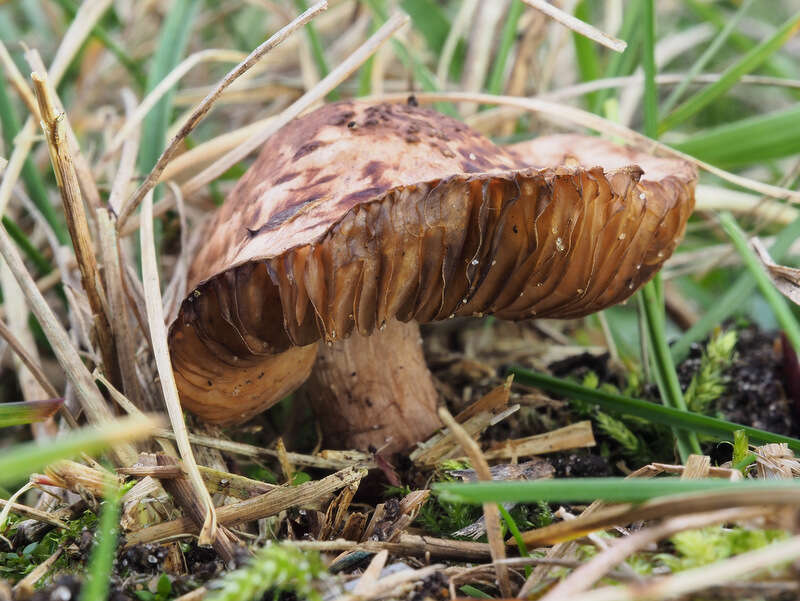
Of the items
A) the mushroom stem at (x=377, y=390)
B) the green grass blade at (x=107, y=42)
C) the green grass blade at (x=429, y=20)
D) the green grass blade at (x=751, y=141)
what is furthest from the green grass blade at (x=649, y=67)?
the green grass blade at (x=107, y=42)

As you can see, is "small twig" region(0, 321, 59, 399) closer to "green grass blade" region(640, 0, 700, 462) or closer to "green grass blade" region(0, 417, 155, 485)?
"green grass blade" region(0, 417, 155, 485)

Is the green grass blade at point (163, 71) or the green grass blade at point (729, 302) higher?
the green grass blade at point (163, 71)

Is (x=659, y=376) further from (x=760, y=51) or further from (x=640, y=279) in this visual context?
(x=760, y=51)

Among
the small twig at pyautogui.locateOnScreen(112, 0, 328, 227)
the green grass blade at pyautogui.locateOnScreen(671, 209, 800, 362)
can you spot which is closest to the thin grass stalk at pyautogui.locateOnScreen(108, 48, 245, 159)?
the small twig at pyautogui.locateOnScreen(112, 0, 328, 227)

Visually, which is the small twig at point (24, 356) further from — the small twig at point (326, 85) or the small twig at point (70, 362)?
the small twig at point (326, 85)

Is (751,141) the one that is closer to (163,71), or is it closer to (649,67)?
(649,67)

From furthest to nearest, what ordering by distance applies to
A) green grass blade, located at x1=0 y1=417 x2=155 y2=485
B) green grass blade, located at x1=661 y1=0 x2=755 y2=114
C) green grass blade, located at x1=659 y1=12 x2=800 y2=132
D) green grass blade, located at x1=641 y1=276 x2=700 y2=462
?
green grass blade, located at x1=661 y1=0 x2=755 y2=114
green grass blade, located at x1=659 y1=12 x2=800 y2=132
green grass blade, located at x1=641 y1=276 x2=700 y2=462
green grass blade, located at x1=0 y1=417 x2=155 y2=485

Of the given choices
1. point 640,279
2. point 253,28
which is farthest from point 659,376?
point 253,28
